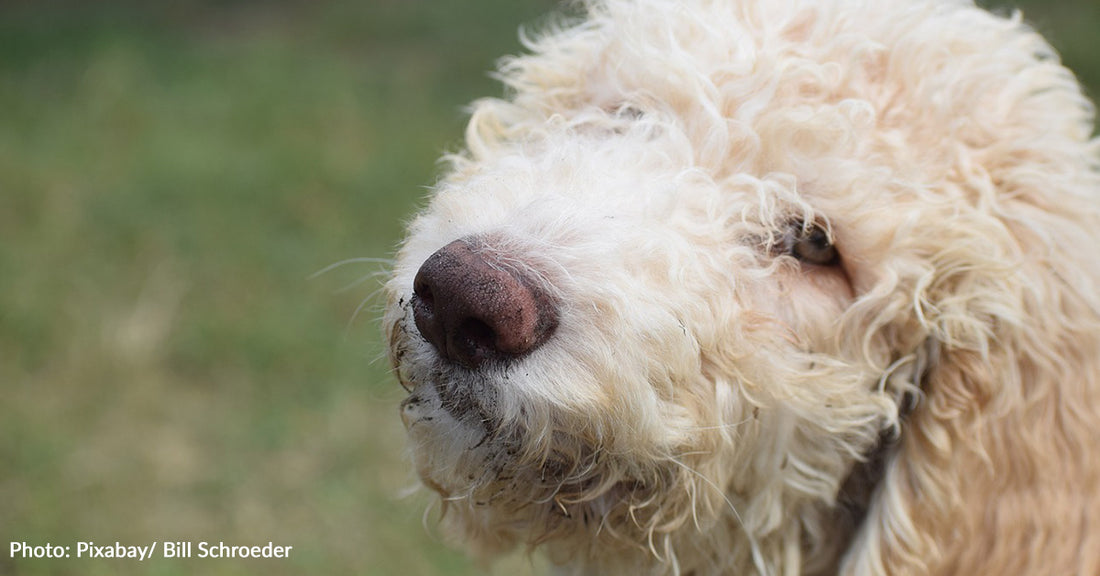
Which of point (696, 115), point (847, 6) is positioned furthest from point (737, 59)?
point (847, 6)

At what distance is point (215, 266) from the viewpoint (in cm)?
520

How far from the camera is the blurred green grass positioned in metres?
3.79

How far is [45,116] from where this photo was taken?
257 inches

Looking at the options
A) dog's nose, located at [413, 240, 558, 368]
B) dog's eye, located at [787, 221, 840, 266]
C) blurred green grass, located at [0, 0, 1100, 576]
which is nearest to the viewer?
dog's nose, located at [413, 240, 558, 368]

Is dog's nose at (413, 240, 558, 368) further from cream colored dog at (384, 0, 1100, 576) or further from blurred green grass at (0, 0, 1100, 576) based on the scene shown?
blurred green grass at (0, 0, 1100, 576)

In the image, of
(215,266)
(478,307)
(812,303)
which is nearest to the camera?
(478,307)

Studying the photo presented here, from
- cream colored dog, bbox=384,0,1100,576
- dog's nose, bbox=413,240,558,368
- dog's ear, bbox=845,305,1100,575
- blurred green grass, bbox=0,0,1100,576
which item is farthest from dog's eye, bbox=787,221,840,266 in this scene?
blurred green grass, bbox=0,0,1100,576

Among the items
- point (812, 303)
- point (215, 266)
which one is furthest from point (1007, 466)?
point (215, 266)

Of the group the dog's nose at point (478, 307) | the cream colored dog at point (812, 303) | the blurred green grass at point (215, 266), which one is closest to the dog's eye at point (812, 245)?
the cream colored dog at point (812, 303)

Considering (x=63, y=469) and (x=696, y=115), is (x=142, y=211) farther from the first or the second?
(x=696, y=115)

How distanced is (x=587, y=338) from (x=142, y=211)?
4.56m

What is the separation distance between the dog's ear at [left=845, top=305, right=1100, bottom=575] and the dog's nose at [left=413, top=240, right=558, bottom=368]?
87 cm

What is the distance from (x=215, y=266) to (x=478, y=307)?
155 inches

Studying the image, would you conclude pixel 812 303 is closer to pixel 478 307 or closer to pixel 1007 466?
pixel 1007 466
